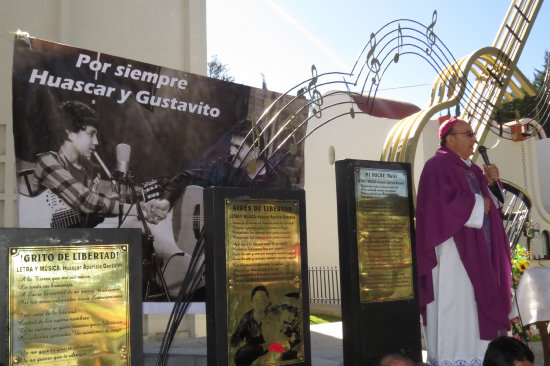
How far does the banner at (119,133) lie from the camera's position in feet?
15.8

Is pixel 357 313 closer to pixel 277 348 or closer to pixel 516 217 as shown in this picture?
pixel 277 348

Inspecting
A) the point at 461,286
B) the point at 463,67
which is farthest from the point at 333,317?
the point at 461,286

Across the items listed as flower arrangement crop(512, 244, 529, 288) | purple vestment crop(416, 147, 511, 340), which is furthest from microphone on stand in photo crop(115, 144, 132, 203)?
flower arrangement crop(512, 244, 529, 288)

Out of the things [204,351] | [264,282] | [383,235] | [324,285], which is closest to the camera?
[264,282]

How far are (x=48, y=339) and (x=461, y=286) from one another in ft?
10.1

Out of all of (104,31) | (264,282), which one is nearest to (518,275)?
(264,282)

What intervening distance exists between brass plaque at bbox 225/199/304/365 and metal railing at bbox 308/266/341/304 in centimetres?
1061

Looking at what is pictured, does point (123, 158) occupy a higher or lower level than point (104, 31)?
lower

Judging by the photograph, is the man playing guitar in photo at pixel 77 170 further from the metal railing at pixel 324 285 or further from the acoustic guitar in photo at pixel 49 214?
the metal railing at pixel 324 285

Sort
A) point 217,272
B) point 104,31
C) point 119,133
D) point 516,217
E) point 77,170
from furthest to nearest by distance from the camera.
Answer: point 516,217
point 104,31
point 119,133
point 77,170
point 217,272

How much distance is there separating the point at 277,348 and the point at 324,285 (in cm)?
1162

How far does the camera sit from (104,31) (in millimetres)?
7535

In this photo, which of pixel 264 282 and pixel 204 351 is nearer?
pixel 264 282

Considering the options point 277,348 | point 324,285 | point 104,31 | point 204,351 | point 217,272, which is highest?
point 104,31
